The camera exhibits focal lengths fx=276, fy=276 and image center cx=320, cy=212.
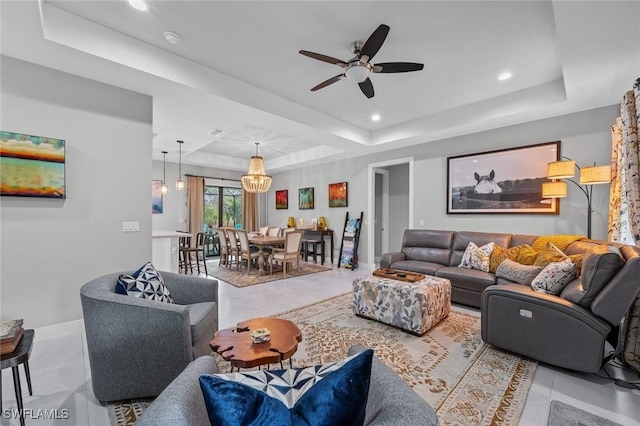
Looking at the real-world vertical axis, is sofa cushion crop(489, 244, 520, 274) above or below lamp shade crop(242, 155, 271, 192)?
below

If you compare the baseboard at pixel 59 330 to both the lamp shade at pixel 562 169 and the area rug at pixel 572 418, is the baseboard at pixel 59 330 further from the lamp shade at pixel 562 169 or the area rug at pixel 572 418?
the lamp shade at pixel 562 169

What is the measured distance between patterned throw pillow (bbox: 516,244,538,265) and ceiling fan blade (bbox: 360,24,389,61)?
10.2 ft

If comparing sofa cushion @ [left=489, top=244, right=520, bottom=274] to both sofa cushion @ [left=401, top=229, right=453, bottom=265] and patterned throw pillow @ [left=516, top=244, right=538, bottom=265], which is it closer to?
patterned throw pillow @ [left=516, top=244, right=538, bottom=265]

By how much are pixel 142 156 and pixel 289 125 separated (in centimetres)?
213

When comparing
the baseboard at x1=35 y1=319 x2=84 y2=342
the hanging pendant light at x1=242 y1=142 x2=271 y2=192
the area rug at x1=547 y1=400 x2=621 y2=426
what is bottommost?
the area rug at x1=547 y1=400 x2=621 y2=426

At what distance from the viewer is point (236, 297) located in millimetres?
4199

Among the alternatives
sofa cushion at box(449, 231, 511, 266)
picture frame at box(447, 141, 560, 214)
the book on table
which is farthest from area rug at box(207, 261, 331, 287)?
the book on table

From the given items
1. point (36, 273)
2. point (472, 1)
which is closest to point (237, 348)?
point (36, 273)

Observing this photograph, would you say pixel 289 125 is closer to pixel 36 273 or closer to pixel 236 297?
pixel 236 297

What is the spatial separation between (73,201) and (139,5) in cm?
205

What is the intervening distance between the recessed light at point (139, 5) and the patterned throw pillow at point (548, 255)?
15.3 feet

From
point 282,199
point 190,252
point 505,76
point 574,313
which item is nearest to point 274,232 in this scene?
point 282,199

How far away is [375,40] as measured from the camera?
2.30 metres

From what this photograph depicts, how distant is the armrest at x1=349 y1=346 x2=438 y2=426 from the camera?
716 mm
